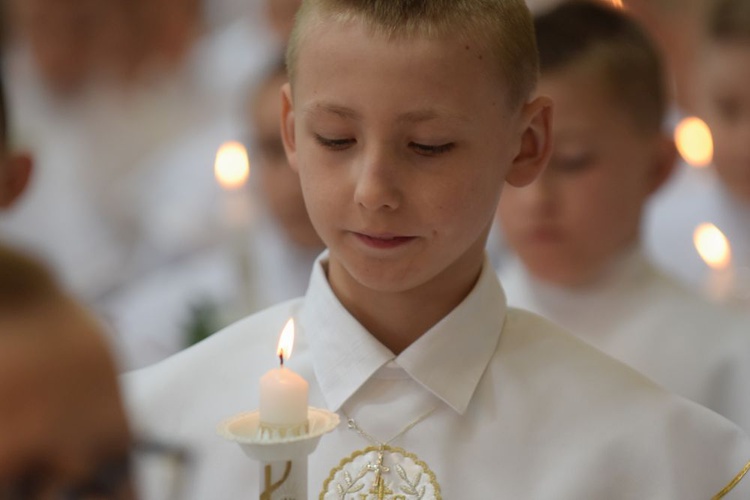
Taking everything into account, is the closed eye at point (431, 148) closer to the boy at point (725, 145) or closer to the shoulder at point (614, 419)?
the shoulder at point (614, 419)

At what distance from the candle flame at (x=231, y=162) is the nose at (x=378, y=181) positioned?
1.48m

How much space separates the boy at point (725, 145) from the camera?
8.74 ft

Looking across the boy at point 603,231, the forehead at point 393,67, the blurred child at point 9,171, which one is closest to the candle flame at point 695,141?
the boy at point 603,231

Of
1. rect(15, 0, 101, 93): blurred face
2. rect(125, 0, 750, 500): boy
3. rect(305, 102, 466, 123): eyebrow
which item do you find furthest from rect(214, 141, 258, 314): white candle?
rect(305, 102, 466, 123): eyebrow

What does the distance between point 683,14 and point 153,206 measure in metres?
1.22

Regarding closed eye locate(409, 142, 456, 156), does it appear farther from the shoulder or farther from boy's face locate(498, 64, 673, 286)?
boy's face locate(498, 64, 673, 286)

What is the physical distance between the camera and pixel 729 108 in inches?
106

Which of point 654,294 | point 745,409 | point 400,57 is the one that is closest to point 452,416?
point 400,57

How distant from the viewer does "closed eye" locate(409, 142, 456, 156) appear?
4.00 feet

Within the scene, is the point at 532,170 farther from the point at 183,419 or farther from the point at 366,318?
the point at 183,419

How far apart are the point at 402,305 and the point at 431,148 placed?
20cm

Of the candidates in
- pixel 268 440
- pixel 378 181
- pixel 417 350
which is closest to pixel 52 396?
pixel 268 440

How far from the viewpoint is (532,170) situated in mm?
1366

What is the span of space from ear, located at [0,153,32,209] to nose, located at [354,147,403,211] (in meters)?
0.33
